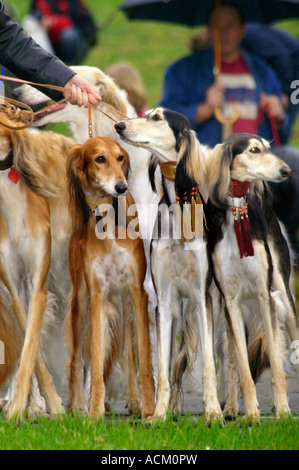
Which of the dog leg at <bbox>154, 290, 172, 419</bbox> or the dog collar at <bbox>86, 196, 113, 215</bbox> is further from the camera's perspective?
the dog collar at <bbox>86, 196, 113, 215</bbox>

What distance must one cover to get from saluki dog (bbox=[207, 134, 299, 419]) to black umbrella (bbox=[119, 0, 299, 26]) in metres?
3.80

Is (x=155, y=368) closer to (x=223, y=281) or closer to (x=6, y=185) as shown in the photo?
(x=223, y=281)

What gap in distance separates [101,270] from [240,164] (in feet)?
3.36

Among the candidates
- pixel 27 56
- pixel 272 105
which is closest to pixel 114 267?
pixel 27 56

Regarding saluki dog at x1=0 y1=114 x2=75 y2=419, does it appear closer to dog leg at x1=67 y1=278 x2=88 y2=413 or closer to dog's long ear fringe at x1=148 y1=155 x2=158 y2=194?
dog leg at x1=67 y1=278 x2=88 y2=413

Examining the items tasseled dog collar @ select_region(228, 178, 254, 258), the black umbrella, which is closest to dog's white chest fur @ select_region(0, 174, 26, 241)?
tasseled dog collar @ select_region(228, 178, 254, 258)

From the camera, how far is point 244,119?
7504mm

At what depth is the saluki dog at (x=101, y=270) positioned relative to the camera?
4652 mm

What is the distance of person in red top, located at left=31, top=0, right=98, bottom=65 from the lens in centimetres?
1073

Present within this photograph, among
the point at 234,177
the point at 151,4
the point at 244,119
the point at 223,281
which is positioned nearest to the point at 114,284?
the point at 223,281

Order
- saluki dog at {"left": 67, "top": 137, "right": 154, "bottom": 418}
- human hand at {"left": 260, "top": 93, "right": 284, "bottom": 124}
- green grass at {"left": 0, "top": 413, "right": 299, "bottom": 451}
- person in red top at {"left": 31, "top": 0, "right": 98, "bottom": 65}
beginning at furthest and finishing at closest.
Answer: person in red top at {"left": 31, "top": 0, "right": 98, "bottom": 65} → human hand at {"left": 260, "top": 93, "right": 284, "bottom": 124} → saluki dog at {"left": 67, "top": 137, "right": 154, "bottom": 418} → green grass at {"left": 0, "top": 413, "right": 299, "bottom": 451}

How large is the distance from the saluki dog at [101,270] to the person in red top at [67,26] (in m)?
6.25

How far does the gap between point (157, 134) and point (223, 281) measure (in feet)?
3.08
